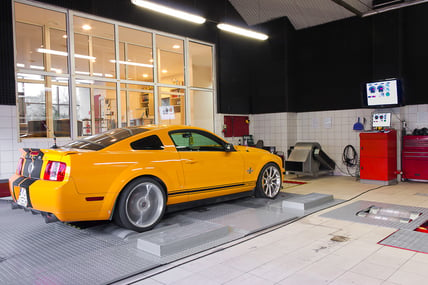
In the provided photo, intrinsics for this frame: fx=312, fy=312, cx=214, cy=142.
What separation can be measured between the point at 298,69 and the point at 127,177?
709 cm

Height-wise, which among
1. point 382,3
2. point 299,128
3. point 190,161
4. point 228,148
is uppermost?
point 382,3

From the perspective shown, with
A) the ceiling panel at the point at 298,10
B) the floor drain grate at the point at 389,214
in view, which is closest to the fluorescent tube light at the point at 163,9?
the ceiling panel at the point at 298,10

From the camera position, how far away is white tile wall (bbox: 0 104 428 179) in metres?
5.50

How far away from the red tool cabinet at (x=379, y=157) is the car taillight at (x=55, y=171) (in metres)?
6.04

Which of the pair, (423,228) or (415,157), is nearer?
(423,228)

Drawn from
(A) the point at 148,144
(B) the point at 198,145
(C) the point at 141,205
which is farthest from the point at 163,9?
(C) the point at 141,205

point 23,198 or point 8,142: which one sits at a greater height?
point 8,142

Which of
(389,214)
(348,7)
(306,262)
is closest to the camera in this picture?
(306,262)

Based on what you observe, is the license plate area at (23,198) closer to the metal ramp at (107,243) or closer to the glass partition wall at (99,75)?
the metal ramp at (107,243)

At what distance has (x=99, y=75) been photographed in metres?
7.09

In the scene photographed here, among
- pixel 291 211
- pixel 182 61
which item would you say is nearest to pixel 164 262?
pixel 291 211

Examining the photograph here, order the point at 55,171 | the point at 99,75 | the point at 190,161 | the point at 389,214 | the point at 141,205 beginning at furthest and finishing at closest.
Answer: the point at 99,75 → the point at 389,214 → the point at 190,161 → the point at 141,205 → the point at 55,171

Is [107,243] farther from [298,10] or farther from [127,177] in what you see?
[298,10]

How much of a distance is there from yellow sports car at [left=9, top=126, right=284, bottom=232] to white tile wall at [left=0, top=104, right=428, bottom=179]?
89.7 inches
